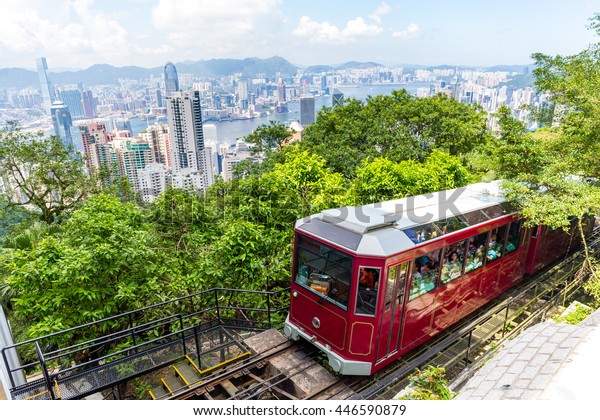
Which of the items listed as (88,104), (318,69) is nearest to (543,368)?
(318,69)

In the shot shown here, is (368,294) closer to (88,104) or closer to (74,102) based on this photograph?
(74,102)

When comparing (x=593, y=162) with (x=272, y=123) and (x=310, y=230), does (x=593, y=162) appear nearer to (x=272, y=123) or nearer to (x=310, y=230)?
(x=310, y=230)

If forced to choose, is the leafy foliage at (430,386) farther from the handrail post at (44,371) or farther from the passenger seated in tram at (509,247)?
the passenger seated in tram at (509,247)

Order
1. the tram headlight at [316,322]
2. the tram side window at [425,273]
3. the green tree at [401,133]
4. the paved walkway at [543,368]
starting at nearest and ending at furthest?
the paved walkway at [543,368], the tram side window at [425,273], the tram headlight at [316,322], the green tree at [401,133]

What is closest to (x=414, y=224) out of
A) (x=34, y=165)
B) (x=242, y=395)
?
(x=242, y=395)

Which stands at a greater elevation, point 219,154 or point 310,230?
point 310,230

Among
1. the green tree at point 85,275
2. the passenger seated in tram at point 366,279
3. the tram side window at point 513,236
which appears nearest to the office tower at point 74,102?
the green tree at point 85,275
